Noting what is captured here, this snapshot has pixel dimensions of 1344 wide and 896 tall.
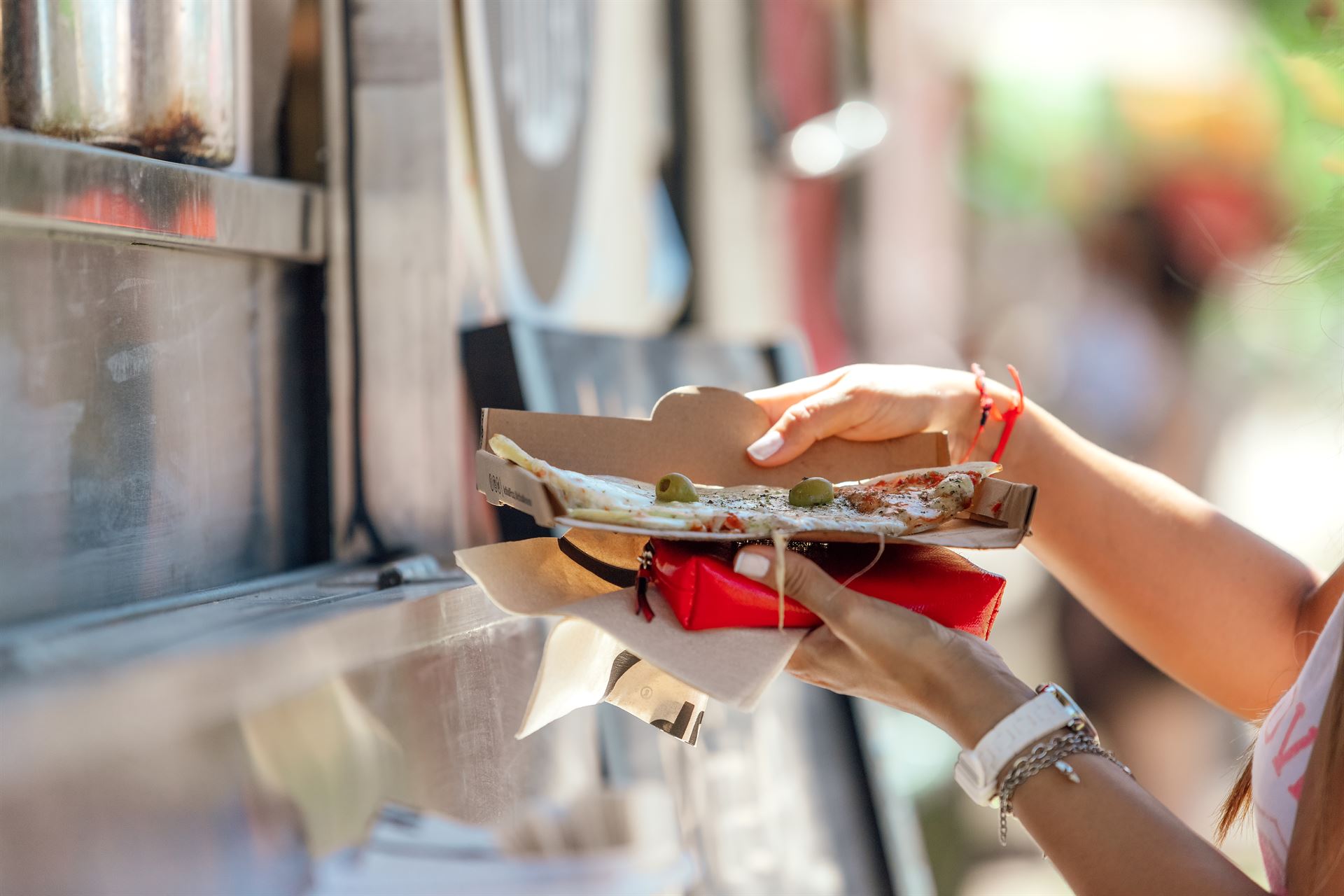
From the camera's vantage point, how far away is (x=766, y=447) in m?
0.72

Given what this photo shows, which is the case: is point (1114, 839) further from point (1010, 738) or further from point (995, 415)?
point (995, 415)

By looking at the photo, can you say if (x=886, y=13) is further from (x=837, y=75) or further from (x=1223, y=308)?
(x=1223, y=308)

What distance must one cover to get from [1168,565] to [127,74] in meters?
0.93

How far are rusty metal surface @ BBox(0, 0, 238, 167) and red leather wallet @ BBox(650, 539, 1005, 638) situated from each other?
0.42 metres

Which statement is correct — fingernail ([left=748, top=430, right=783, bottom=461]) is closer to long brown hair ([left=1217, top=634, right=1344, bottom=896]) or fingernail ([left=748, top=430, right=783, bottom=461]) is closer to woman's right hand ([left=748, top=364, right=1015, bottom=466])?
woman's right hand ([left=748, top=364, right=1015, bottom=466])

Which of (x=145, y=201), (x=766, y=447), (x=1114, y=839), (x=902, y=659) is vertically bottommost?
(x=1114, y=839)

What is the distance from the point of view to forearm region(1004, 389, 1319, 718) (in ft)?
2.79

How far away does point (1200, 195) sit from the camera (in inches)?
68.6

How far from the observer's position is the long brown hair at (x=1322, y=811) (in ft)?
1.73

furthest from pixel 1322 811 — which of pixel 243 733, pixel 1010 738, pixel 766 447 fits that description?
pixel 243 733

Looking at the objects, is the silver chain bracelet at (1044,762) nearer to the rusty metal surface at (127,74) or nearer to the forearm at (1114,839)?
the forearm at (1114,839)

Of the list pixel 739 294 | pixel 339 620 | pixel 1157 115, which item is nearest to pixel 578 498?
pixel 339 620

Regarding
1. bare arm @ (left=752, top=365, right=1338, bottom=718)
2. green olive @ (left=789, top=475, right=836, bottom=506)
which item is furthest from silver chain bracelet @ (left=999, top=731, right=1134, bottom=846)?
bare arm @ (left=752, top=365, right=1338, bottom=718)

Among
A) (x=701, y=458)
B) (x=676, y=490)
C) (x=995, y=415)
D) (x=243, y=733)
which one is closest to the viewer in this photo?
(x=243, y=733)
